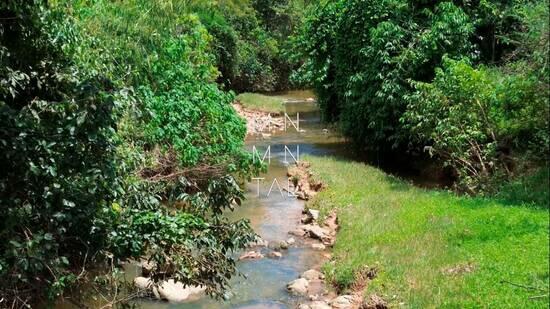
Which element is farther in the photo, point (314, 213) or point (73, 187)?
point (314, 213)

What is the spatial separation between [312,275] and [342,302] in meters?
1.51

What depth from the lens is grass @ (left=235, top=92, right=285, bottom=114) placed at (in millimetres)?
30895

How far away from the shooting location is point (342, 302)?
8258mm

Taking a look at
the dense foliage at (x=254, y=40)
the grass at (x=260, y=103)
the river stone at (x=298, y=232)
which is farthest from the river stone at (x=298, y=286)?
the dense foliage at (x=254, y=40)

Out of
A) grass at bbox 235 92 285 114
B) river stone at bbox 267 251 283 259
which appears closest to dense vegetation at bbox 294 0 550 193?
river stone at bbox 267 251 283 259

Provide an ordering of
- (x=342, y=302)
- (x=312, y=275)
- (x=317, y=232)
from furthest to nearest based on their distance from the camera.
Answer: (x=317, y=232) → (x=312, y=275) → (x=342, y=302)

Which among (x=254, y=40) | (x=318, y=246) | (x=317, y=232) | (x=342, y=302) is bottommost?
(x=318, y=246)

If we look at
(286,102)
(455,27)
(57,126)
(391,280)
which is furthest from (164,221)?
(286,102)

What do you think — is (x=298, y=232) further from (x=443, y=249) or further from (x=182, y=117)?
(x=443, y=249)

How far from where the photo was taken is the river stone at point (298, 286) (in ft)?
29.8

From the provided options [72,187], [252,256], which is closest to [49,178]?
[72,187]

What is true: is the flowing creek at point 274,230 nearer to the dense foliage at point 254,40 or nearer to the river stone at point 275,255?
the river stone at point 275,255

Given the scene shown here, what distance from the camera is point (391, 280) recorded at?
8.12 m

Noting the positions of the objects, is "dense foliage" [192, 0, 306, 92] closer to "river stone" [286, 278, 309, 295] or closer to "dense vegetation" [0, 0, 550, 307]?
"dense vegetation" [0, 0, 550, 307]
